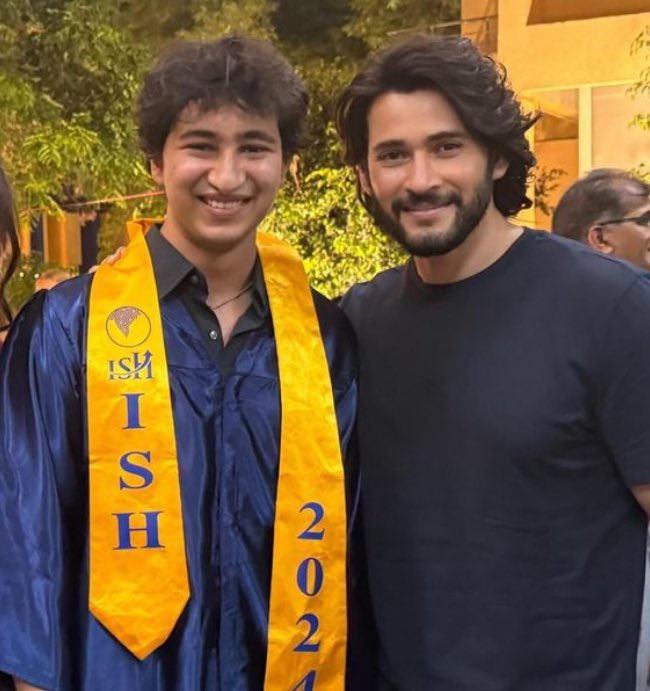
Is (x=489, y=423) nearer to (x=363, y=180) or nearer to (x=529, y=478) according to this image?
(x=529, y=478)

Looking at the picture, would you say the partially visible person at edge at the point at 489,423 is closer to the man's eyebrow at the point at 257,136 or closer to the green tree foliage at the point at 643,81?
the man's eyebrow at the point at 257,136

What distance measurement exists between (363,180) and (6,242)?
761 millimetres

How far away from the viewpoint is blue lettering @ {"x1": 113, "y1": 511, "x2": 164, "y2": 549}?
201 centimetres

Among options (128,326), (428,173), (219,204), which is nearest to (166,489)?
(128,326)

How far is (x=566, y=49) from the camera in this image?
29.8 feet

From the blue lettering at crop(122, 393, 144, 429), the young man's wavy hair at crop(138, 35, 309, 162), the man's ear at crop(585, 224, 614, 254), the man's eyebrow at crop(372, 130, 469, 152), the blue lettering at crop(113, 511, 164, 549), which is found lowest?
the blue lettering at crop(113, 511, 164, 549)

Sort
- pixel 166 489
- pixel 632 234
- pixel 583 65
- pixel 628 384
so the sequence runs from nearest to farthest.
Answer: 1. pixel 628 384
2. pixel 166 489
3. pixel 632 234
4. pixel 583 65

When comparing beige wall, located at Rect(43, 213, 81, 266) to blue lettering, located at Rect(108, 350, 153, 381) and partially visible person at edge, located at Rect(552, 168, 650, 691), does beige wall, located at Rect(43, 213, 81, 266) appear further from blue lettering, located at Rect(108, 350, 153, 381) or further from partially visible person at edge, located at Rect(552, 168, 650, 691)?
blue lettering, located at Rect(108, 350, 153, 381)

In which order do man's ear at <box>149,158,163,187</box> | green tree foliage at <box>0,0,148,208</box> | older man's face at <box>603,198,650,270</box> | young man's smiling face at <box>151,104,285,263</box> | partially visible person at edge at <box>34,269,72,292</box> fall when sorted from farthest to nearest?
partially visible person at edge at <box>34,269,72,292</box> → green tree foliage at <box>0,0,148,208</box> → older man's face at <box>603,198,650,270</box> → man's ear at <box>149,158,163,187</box> → young man's smiling face at <box>151,104,285,263</box>

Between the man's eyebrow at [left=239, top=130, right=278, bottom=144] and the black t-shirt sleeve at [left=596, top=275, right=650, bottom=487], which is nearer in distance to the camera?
the black t-shirt sleeve at [left=596, top=275, right=650, bottom=487]

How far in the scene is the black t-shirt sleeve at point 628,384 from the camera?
1.91 metres

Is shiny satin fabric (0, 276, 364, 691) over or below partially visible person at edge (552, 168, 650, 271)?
below

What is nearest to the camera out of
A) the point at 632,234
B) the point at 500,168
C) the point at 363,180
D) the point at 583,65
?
the point at 500,168

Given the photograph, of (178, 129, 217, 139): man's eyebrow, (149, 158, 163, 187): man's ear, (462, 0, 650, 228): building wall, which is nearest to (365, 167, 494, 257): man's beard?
(178, 129, 217, 139): man's eyebrow
